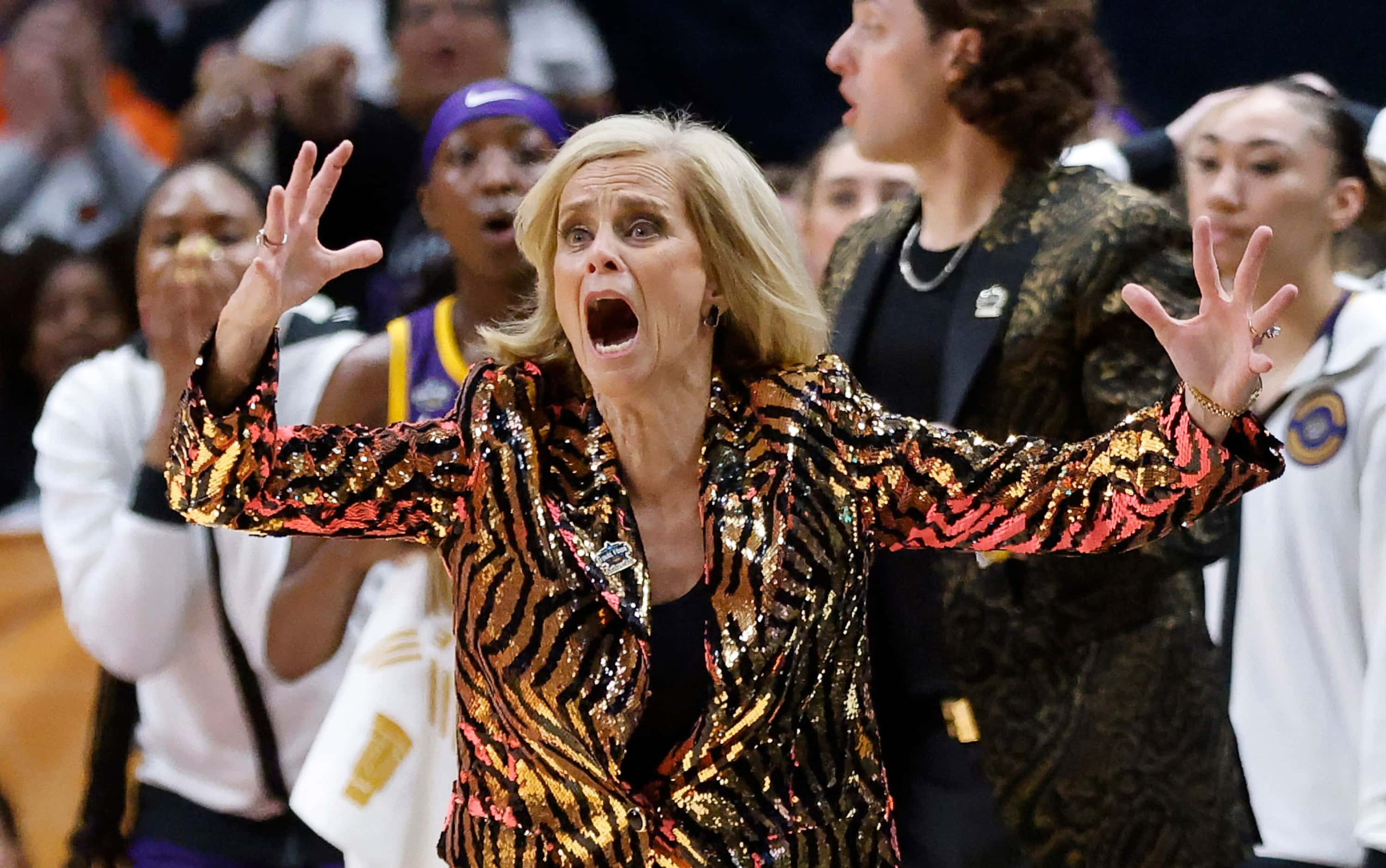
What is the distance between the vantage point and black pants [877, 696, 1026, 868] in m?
2.78

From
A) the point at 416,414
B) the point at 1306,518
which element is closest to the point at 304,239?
the point at 416,414

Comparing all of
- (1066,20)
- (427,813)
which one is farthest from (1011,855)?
(1066,20)

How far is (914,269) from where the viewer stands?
10.2 ft

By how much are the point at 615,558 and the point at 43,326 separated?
2904mm

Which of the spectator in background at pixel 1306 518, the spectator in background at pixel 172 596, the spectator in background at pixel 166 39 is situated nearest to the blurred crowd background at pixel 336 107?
the spectator in background at pixel 166 39

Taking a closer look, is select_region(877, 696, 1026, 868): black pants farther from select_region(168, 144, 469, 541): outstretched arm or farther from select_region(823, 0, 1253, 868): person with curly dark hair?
select_region(168, 144, 469, 541): outstretched arm

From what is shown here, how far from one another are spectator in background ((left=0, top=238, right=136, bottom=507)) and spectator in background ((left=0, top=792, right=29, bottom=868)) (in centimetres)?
87

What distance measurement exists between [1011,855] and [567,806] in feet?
3.27

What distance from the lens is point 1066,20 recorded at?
3.11 meters

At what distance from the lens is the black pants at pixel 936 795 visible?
9.12ft

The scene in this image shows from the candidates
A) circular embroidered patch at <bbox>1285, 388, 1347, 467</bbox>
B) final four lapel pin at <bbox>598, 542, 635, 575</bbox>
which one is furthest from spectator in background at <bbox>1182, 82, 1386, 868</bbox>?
final four lapel pin at <bbox>598, 542, 635, 575</bbox>

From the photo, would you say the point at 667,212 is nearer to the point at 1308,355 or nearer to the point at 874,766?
the point at 874,766

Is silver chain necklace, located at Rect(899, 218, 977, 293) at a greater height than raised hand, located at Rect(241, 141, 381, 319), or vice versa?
silver chain necklace, located at Rect(899, 218, 977, 293)

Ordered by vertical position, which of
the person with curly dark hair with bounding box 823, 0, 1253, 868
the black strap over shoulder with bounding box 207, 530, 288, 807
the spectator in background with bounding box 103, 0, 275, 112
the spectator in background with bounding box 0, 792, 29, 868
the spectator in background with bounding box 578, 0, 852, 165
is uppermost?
the spectator in background with bounding box 578, 0, 852, 165
